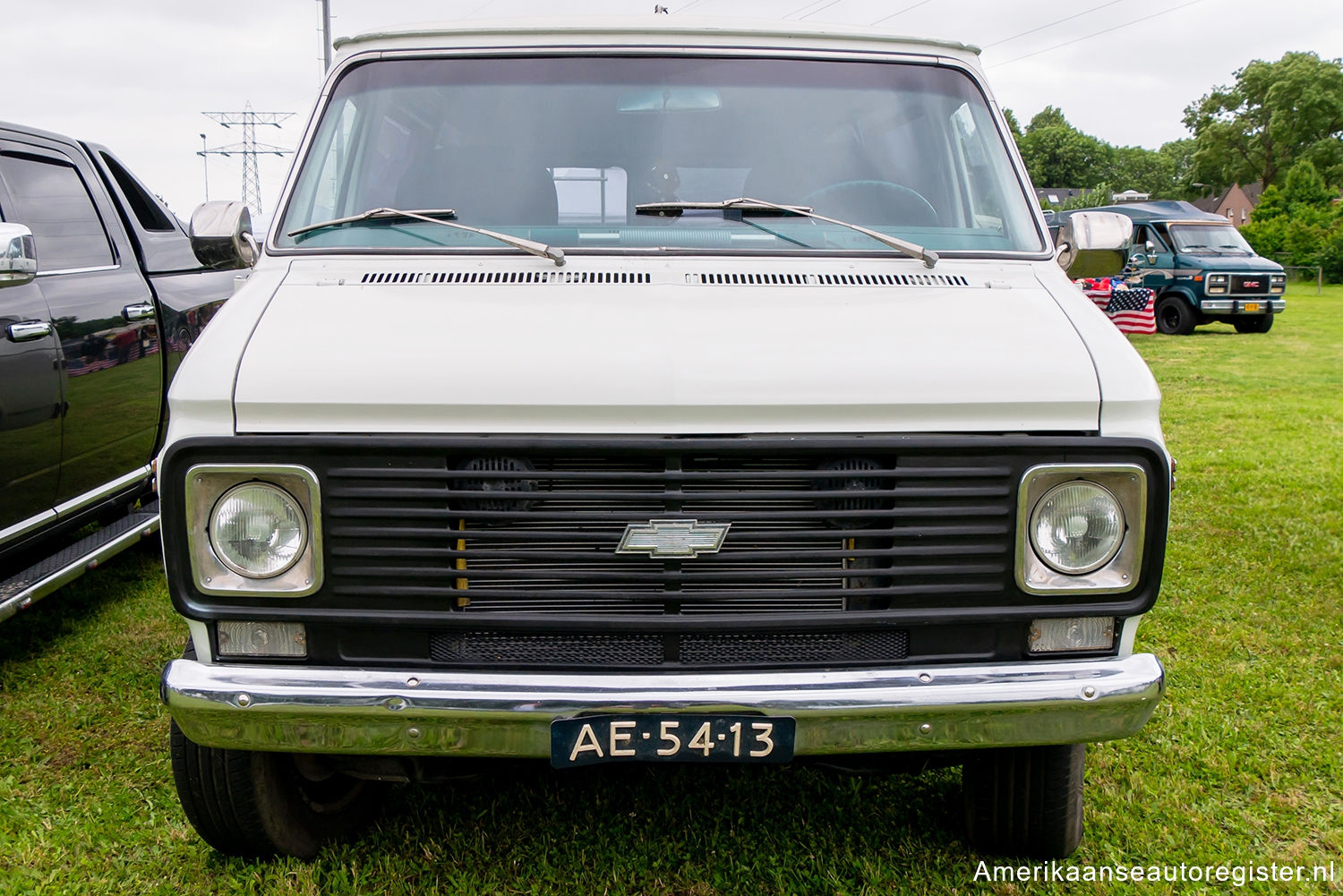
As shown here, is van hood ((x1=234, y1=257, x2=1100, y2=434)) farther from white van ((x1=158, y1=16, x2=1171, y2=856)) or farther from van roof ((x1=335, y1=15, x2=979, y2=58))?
van roof ((x1=335, y1=15, x2=979, y2=58))

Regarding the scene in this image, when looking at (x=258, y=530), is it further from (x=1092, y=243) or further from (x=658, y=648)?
(x=1092, y=243)

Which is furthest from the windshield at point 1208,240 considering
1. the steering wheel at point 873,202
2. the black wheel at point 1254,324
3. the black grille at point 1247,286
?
the steering wheel at point 873,202

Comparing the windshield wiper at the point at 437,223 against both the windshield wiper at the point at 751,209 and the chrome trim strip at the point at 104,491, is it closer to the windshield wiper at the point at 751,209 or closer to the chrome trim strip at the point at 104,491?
the windshield wiper at the point at 751,209

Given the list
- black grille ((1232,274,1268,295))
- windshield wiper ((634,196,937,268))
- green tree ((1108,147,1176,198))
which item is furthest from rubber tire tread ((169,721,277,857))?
green tree ((1108,147,1176,198))

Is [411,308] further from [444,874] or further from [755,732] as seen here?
[444,874]

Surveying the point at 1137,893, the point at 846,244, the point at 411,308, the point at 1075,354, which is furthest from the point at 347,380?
the point at 1137,893

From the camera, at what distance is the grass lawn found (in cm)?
277

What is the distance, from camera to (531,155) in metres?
3.00

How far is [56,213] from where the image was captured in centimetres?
456

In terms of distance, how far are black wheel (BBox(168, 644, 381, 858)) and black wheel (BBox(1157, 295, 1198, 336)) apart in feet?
63.0

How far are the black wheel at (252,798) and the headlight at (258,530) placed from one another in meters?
0.55

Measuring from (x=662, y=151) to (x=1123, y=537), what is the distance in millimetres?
1645

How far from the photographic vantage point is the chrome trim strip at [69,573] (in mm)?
3574

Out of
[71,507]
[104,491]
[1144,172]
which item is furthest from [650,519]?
[1144,172]
